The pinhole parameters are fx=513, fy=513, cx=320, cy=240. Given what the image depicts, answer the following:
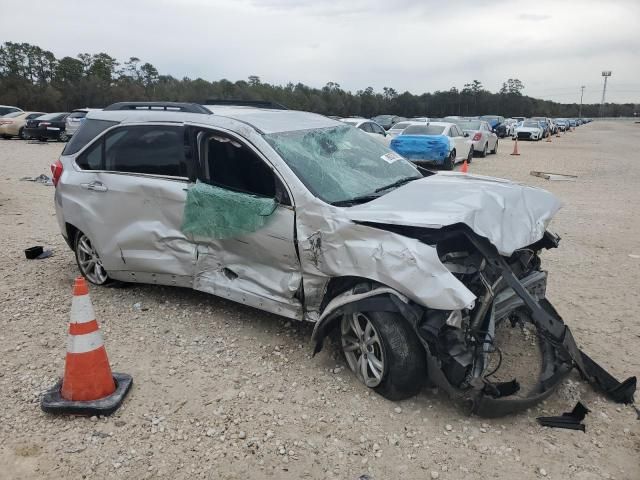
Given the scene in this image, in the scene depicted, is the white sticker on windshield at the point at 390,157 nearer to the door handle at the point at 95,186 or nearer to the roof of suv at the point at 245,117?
the roof of suv at the point at 245,117

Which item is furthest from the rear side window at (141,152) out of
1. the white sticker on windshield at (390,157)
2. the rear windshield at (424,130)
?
the rear windshield at (424,130)

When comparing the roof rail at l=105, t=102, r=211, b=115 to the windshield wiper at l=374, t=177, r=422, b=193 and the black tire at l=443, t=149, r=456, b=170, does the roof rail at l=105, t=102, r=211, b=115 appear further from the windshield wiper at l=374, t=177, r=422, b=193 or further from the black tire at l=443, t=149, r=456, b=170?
the black tire at l=443, t=149, r=456, b=170

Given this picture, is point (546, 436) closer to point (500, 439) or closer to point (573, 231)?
point (500, 439)

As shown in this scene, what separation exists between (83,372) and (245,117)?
2282 millimetres

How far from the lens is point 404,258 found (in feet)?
10.1

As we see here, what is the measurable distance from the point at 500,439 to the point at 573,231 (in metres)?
5.70

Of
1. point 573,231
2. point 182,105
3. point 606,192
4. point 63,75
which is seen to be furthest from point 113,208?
point 63,75

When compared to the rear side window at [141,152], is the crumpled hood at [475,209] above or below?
below

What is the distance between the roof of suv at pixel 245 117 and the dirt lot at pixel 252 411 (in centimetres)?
166

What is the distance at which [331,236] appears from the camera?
3.43 metres

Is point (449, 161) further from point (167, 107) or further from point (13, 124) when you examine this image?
point (13, 124)

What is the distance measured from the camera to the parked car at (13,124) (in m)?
23.6

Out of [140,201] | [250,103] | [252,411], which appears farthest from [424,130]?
[252,411]

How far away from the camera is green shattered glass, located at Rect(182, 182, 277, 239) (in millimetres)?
3822
